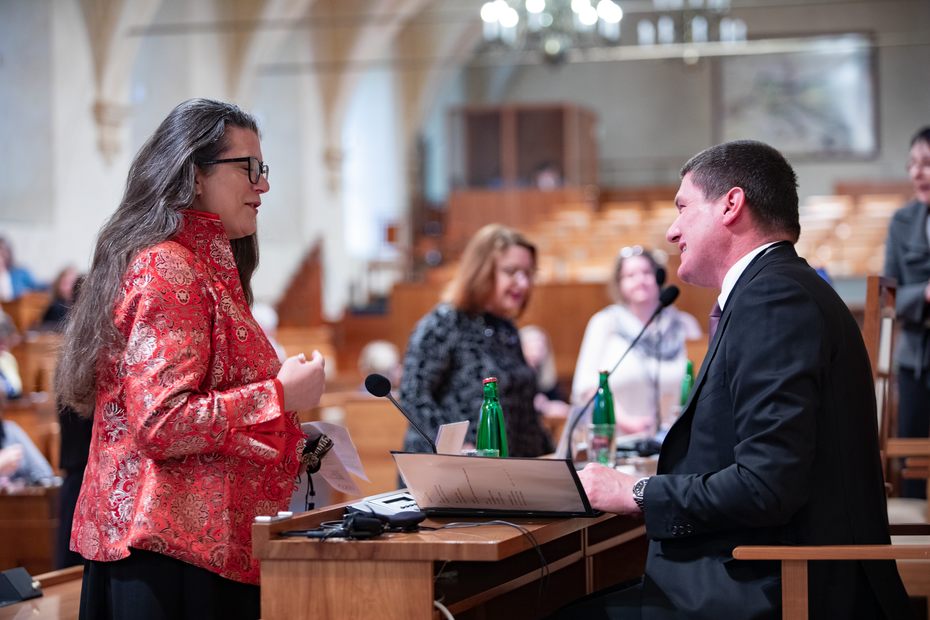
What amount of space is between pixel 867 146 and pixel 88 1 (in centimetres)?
1347

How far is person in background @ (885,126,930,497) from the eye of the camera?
4.08m

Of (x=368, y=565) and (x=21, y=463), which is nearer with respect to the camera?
(x=368, y=565)

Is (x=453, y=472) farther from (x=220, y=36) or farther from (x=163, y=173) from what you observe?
(x=220, y=36)

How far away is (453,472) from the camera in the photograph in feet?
7.50

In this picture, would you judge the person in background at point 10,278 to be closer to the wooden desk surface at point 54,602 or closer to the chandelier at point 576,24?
the chandelier at point 576,24

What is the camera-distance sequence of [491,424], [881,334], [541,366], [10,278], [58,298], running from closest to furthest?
[491,424] < [881,334] < [541,366] < [58,298] < [10,278]

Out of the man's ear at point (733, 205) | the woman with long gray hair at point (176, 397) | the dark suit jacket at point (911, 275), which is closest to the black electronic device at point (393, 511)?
the woman with long gray hair at point (176, 397)

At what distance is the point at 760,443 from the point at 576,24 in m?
9.88

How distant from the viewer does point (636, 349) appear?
475 cm

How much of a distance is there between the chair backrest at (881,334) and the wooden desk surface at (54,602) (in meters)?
2.11

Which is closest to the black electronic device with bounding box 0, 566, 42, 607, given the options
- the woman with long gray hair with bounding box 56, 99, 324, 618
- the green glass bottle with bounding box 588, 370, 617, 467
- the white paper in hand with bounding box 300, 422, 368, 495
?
the woman with long gray hair with bounding box 56, 99, 324, 618

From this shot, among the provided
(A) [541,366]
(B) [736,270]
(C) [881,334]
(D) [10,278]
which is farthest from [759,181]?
(D) [10,278]

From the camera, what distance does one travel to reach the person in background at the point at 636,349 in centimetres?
470

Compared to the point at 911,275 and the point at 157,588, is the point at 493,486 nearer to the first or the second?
the point at 157,588
